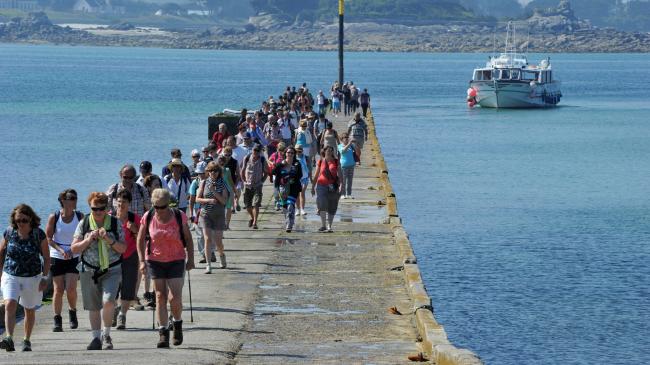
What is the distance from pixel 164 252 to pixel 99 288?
88 cm

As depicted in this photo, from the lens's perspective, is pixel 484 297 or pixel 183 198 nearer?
pixel 183 198

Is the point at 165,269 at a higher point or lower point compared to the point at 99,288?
higher

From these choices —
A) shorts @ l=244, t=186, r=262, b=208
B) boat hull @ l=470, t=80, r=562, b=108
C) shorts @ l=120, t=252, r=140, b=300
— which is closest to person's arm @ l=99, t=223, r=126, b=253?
shorts @ l=120, t=252, r=140, b=300

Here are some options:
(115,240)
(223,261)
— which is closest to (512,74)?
(223,261)

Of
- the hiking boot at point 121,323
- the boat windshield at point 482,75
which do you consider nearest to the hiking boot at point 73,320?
the hiking boot at point 121,323

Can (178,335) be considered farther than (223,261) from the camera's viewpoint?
No

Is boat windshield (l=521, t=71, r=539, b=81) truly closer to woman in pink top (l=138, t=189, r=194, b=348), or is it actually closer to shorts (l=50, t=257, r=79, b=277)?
shorts (l=50, t=257, r=79, b=277)

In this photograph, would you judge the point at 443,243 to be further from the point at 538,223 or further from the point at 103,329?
the point at 103,329

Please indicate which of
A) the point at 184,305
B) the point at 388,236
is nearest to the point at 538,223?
the point at 388,236

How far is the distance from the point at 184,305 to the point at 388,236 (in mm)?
7283

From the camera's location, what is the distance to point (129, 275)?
13.6 m

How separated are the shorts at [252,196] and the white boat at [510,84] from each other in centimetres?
6703

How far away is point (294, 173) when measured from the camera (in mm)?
22531

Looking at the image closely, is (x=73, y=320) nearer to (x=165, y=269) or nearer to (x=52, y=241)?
(x=52, y=241)
